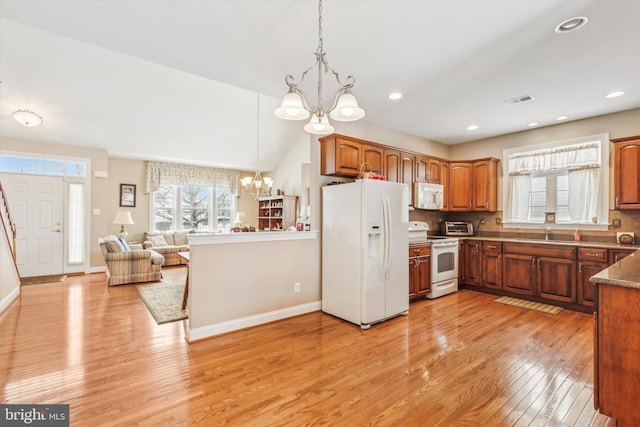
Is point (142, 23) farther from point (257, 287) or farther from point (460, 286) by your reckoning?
point (460, 286)

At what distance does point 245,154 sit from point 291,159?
134 centimetres

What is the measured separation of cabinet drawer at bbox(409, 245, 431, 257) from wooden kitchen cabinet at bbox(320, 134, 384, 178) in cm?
129

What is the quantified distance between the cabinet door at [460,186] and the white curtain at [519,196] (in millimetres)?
663

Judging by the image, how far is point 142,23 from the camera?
2.22 metres

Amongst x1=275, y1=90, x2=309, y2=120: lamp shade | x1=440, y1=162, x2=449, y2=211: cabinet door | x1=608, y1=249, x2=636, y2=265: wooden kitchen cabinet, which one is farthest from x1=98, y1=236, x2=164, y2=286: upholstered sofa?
x1=608, y1=249, x2=636, y2=265: wooden kitchen cabinet

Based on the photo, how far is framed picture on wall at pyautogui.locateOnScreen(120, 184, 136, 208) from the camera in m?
7.25

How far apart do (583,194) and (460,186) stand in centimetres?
173

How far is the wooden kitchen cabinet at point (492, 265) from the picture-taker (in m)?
4.58

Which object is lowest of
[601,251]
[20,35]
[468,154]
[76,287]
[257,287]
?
[76,287]

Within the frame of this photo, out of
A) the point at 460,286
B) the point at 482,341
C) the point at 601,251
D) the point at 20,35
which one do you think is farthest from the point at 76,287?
the point at 601,251

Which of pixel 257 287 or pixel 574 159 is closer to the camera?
pixel 257 287

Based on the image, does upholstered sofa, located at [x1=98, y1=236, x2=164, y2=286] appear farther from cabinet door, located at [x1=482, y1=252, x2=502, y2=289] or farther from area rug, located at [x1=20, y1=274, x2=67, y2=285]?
→ cabinet door, located at [x1=482, y1=252, x2=502, y2=289]

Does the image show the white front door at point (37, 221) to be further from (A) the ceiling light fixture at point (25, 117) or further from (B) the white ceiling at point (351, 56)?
(A) the ceiling light fixture at point (25, 117)

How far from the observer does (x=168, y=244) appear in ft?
24.8
